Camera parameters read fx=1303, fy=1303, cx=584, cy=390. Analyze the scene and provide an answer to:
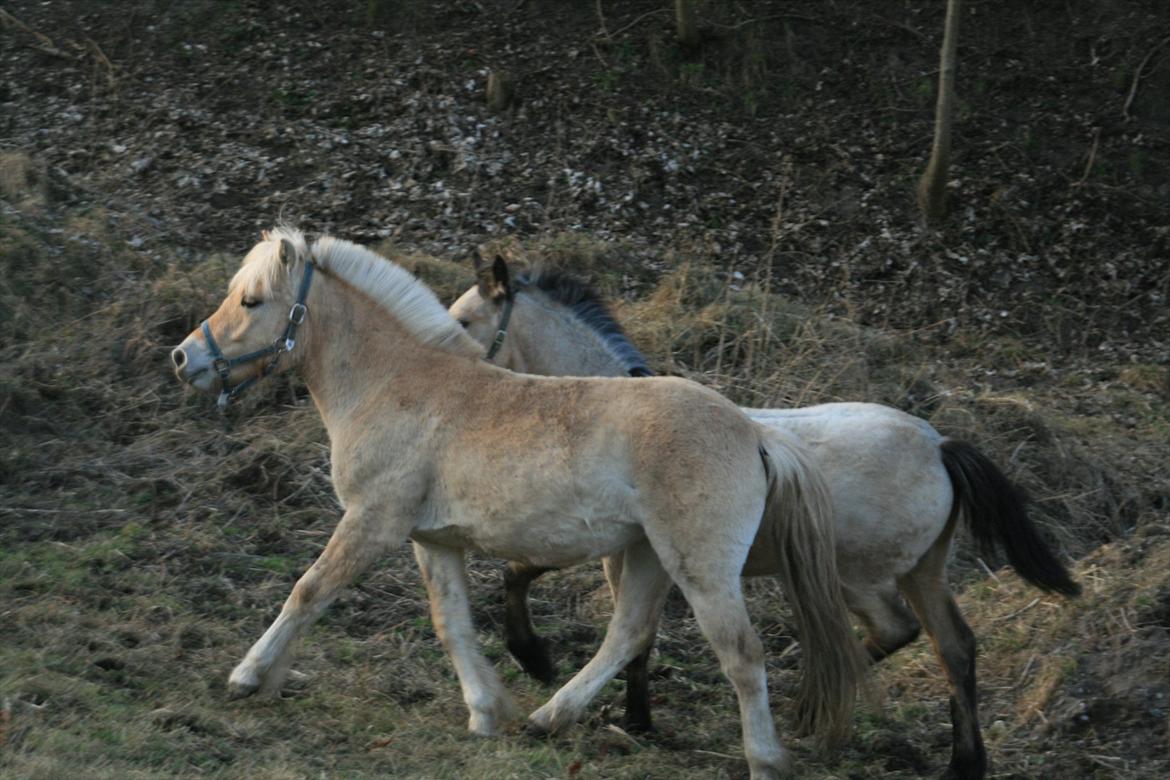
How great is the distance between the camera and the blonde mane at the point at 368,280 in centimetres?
553

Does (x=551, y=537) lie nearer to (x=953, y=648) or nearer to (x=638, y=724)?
(x=638, y=724)

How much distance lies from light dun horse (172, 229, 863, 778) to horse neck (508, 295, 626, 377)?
1.10m

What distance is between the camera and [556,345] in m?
6.70

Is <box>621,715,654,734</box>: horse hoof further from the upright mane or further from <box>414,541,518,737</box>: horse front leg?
the upright mane

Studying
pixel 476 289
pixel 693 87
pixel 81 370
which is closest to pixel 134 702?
pixel 476 289

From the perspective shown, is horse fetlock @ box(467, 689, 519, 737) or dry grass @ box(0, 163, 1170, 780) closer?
dry grass @ box(0, 163, 1170, 780)

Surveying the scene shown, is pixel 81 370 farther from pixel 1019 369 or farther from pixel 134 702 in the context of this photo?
pixel 1019 369

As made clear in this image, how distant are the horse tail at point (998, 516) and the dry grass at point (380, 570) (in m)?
0.43

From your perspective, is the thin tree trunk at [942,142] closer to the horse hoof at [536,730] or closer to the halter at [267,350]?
the halter at [267,350]

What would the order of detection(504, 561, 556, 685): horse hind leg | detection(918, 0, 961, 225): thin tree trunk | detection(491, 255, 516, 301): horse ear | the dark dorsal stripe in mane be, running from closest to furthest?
detection(504, 561, 556, 685): horse hind leg → the dark dorsal stripe in mane → detection(491, 255, 516, 301): horse ear → detection(918, 0, 961, 225): thin tree trunk

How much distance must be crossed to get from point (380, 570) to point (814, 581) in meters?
2.73

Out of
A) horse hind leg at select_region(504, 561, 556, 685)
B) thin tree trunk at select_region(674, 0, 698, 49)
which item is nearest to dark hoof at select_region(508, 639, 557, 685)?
horse hind leg at select_region(504, 561, 556, 685)

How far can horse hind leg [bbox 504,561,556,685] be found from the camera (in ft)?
20.0

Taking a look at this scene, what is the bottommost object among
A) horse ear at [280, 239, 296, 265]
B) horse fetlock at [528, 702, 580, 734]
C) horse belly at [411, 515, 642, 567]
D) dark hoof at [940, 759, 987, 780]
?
dark hoof at [940, 759, 987, 780]
